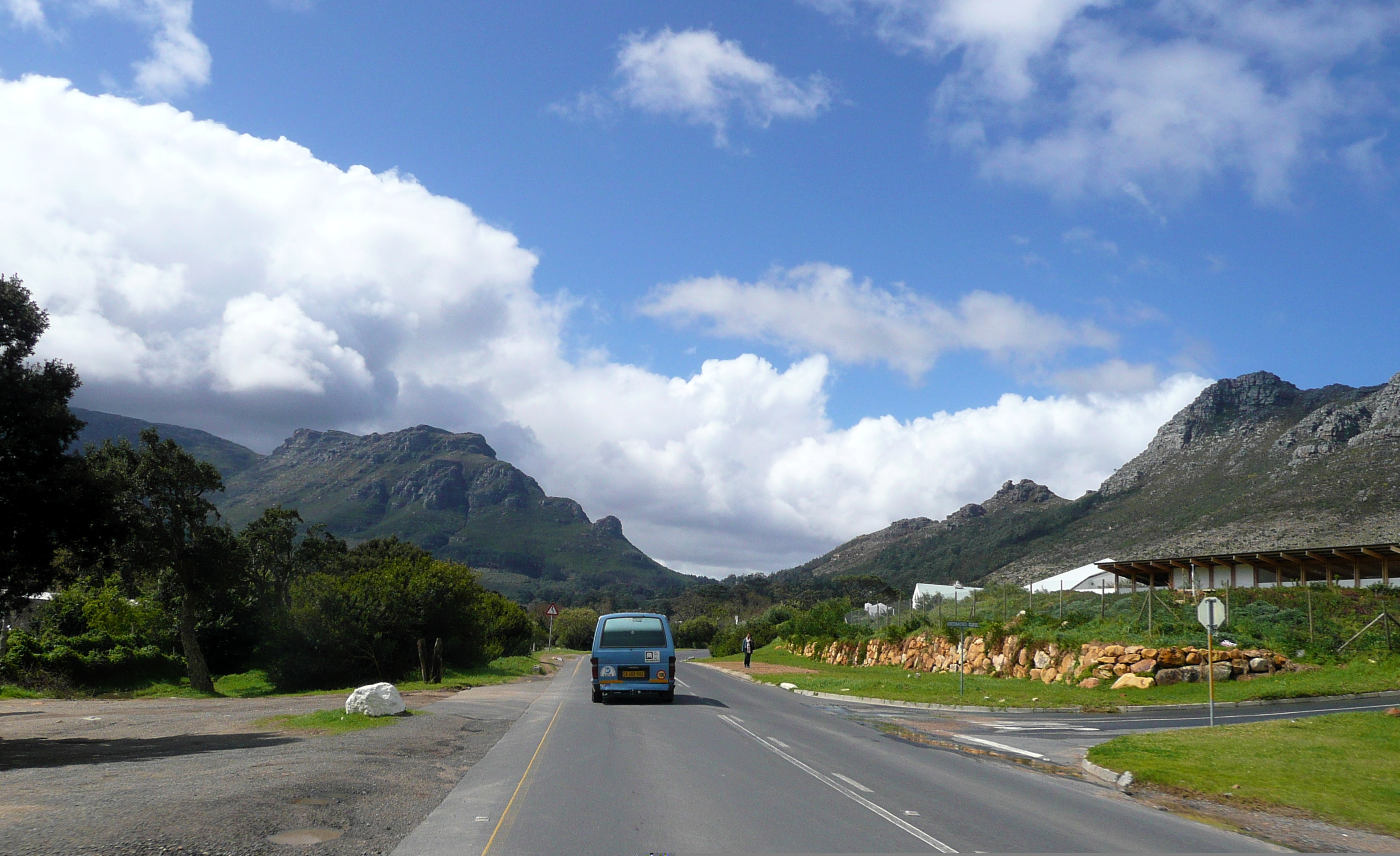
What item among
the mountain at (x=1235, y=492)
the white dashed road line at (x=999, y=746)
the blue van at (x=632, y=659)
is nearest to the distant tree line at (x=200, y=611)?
the blue van at (x=632, y=659)

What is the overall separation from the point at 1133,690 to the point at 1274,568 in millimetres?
16535

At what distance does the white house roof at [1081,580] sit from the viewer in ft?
177

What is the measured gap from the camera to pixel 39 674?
3034 centimetres

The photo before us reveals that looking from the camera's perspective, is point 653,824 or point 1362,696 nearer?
point 653,824

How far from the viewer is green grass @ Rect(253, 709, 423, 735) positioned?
16062 millimetres

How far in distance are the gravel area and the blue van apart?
392 centimetres

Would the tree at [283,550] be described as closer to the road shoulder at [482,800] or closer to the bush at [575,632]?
the road shoulder at [482,800]

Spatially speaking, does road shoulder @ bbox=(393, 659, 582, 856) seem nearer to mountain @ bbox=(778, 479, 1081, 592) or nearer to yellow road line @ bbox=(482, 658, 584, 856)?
yellow road line @ bbox=(482, 658, 584, 856)

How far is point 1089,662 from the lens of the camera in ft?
94.4

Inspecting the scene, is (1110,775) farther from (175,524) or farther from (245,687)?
(245,687)

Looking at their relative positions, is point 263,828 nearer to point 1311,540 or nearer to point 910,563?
point 1311,540

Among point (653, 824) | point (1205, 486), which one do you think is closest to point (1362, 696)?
point (653, 824)

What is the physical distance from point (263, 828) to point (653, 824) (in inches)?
136

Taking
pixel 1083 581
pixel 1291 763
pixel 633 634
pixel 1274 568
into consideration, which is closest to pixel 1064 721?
pixel 1291 763
